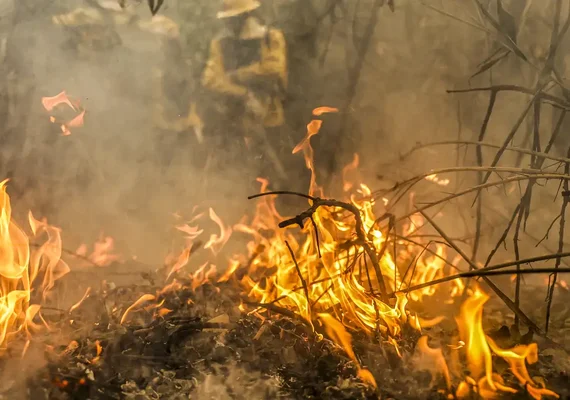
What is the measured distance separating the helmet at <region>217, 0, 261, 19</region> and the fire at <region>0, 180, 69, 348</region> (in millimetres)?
1330

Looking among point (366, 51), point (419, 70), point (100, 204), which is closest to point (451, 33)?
point (419, 70)

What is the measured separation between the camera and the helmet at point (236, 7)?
8.08 feet

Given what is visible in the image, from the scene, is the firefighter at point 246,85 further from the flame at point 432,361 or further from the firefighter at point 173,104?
the flame at point 432,361

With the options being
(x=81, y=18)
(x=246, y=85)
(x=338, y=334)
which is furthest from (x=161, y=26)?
(x=338, y=334)

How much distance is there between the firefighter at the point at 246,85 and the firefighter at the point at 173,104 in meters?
0.09

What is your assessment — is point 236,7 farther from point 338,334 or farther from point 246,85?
point 338,334

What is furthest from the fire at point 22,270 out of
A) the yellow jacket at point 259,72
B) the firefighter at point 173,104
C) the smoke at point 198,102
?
the yellow jacket at point 259,72

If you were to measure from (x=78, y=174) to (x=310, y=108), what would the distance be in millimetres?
1249

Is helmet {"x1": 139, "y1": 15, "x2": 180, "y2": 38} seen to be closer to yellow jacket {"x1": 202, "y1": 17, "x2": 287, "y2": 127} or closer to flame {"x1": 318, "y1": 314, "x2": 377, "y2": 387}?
yellow jacket {"x1": 202, "y1": 17, "x2": 287, "y2": 127}

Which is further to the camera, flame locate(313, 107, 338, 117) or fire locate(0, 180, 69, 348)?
flame locate(313, 107, 338, 117)

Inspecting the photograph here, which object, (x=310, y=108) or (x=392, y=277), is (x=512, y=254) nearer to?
(x=392, y=277)

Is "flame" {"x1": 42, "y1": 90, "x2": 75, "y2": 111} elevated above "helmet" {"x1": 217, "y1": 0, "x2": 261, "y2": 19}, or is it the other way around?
"helmet" {"x1": 217, "y1": 0, "x2": 261, "y2": 19}

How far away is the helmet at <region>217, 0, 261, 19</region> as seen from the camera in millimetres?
2463

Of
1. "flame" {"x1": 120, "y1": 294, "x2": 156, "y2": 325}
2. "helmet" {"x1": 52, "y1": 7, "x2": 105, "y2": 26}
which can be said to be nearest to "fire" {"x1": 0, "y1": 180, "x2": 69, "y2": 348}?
"flame" {"x1": 120, "y1": 294, "x2": 156, "y2": 325}
